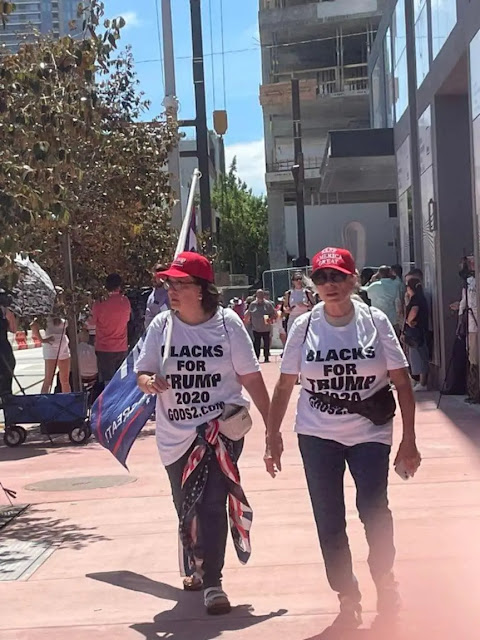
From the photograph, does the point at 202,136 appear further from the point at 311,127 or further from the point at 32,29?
the point at 311,127

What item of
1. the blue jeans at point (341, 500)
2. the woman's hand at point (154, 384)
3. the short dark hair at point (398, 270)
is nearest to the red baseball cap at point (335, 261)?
the blue jeans at point (341, 500)

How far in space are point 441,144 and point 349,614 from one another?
34.7ft

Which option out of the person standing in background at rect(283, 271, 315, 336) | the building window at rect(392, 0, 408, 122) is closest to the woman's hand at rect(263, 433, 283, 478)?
the building window at rect(392, 0, 408, 122)

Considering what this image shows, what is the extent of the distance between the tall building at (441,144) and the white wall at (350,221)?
19591 mm

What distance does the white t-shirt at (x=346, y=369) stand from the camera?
466cm

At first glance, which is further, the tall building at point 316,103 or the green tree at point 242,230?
the green tree at point 242,230

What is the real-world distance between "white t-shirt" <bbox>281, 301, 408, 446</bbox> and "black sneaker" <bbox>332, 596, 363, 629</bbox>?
2.49 ft

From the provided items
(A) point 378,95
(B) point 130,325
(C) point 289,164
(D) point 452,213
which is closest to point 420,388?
(D) point 452,213

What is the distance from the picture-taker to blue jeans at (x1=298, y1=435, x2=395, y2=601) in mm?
4680

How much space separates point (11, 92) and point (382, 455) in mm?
3927

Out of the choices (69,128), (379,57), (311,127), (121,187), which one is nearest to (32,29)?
(121,187)

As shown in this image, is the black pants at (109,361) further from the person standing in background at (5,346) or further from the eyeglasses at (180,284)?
the eyeglasses at (180,284)

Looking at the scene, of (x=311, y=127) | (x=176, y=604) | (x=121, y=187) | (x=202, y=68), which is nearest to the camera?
(x=176, y=604)

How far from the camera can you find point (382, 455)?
4.70 metres
